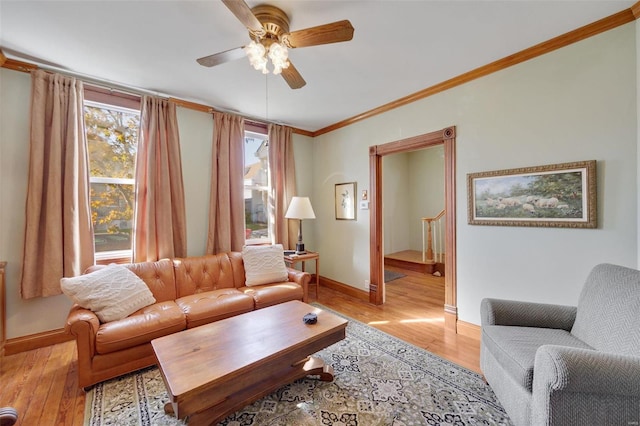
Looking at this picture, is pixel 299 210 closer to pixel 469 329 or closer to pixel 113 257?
pixel 113 257

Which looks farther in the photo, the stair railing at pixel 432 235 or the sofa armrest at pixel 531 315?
the stair railing at pixel 432 235

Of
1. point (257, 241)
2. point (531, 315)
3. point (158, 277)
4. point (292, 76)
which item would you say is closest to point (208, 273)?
point (158, 277)

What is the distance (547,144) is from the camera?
219 centimetres

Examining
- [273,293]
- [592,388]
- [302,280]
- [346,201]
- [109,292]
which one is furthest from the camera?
[346,201]

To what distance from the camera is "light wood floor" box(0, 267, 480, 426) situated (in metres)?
1.72

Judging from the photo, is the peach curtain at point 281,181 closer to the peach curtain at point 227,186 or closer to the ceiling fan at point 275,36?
the peach curtain at point 227,186

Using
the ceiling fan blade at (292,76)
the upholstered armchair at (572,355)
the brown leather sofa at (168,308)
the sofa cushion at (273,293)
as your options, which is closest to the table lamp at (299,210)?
the brown leather sofa at (168,308)

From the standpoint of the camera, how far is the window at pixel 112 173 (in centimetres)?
281

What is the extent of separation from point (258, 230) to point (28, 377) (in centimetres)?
265

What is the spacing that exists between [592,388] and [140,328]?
276 cm

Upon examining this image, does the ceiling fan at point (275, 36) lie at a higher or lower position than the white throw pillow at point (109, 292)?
higher

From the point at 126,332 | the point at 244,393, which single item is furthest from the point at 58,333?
the point at 244,393

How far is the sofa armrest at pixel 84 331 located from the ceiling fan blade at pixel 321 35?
2.46m

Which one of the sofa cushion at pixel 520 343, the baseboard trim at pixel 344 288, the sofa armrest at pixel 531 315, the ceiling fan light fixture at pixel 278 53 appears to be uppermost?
the ceiling fan light fixture at pixel 278 53
